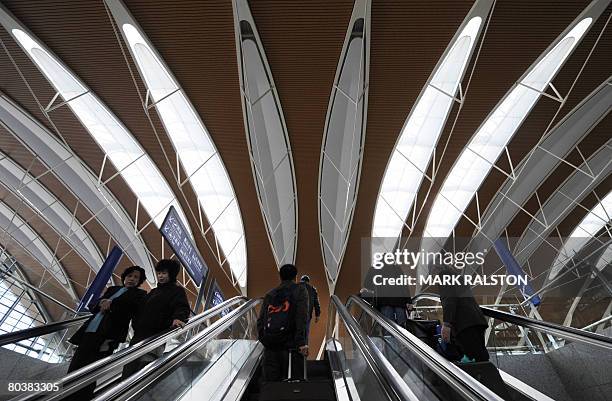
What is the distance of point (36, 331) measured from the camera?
→ 4.18 meters

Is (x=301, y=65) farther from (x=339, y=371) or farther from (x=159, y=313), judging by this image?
(x=159, y=313)

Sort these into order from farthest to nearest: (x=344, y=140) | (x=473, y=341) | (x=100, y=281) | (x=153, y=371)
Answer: (x=344, y=140), (x=100, y=281), (x=473, y=341), (x=153, y=371)

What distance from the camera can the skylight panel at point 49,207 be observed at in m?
21.7

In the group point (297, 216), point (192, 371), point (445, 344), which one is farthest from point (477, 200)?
point (192, 371)

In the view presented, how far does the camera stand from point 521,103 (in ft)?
55.5

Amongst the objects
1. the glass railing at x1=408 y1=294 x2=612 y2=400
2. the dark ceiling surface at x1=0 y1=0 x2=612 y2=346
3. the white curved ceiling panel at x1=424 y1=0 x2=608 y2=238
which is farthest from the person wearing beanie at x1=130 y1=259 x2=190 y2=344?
the white curved ceiling panel at x1=424 y1=0 x2=608 y2=238

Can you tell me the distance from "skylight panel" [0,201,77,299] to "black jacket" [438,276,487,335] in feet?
85.6

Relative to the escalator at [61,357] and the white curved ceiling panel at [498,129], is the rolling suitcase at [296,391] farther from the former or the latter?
the white curved ceiling panel at [498,129]

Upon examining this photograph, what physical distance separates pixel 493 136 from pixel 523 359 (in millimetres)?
15462

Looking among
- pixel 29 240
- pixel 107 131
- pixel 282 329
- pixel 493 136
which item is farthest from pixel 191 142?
pixel 29 240

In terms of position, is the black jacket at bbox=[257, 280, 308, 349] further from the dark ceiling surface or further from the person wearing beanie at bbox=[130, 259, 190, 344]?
the dark ceiling surface

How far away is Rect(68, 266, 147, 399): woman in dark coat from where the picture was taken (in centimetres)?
425

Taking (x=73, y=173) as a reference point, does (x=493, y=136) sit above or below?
below

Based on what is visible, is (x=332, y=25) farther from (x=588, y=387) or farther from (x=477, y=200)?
(x=477, y=200)
